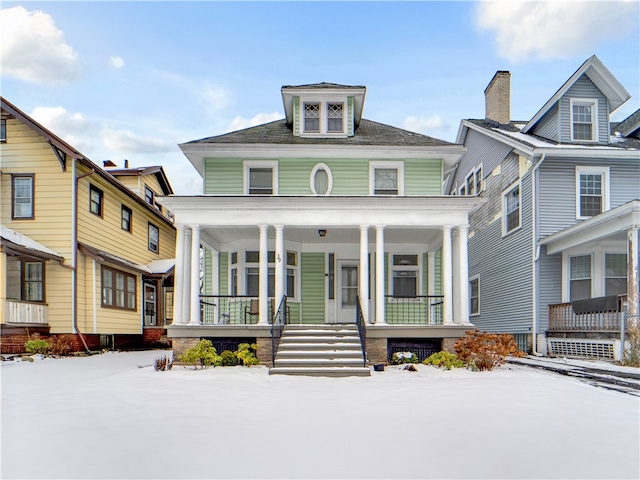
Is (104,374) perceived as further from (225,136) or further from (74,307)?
(225,136)

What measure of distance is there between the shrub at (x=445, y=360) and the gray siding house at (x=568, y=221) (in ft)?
13.8

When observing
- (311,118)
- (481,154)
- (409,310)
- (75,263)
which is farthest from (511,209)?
(75,263)

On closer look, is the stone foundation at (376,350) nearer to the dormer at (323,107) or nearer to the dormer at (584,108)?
the dormer at (323,107)

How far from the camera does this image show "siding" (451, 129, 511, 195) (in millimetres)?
17750

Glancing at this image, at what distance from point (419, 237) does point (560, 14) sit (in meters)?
7.92

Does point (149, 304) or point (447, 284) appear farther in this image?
point (149, 304)

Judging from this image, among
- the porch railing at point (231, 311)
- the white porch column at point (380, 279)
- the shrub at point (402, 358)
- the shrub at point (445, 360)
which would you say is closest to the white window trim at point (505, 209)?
the white porch column at point (380, 279)

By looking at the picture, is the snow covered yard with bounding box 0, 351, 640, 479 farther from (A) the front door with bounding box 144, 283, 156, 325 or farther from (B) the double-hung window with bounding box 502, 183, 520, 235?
(A) the front door with bounding box 144, 283, 156, 325

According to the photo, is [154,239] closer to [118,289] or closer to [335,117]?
[118,289]

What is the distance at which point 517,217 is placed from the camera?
1627 cm

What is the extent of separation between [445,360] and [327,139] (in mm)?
7426

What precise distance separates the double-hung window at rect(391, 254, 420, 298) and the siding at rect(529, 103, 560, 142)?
22.7ft

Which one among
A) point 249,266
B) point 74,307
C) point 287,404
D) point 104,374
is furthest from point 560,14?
point 74,307

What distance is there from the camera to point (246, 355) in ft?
36.4
